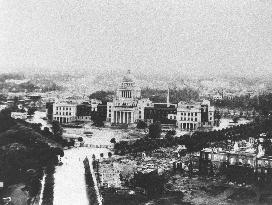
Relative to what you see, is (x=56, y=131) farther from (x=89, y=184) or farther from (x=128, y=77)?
(x=89, y=184)

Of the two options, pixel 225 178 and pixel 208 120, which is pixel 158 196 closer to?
pixel 225 178

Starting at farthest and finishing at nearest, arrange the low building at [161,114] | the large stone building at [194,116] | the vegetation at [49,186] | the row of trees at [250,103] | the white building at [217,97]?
the white building at [217,97], the low building at [161,114], the large stone building at [194,116], the row of trees at [250,103], the vegetation at [49,186]

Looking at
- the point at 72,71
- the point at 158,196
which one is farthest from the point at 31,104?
the point at 158,196

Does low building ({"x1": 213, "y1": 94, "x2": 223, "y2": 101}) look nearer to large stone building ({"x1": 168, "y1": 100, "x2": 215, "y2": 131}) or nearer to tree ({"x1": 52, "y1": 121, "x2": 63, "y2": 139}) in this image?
large stone building ({"x1": 168, "y1": 100, "x2": 215, "y2": 131})

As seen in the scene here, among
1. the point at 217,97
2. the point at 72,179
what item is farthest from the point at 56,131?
the point at 217,97

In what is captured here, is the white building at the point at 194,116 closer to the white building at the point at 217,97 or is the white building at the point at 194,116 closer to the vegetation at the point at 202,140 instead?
the white building at the point at 217,97

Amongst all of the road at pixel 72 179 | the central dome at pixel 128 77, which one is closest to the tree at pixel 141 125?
the central dome at pixel 128 77

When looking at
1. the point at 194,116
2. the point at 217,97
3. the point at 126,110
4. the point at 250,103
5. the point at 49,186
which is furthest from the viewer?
the point at 217,97
